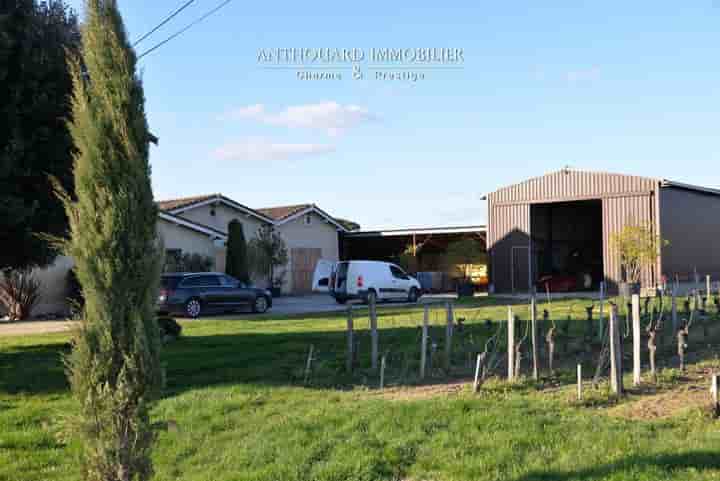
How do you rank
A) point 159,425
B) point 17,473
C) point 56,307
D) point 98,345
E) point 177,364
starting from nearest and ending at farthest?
point 98,345 < point 159,425 < point 17,473 < point 177,364 < point 56,307

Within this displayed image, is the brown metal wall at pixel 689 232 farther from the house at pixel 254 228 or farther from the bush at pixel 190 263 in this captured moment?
the bush at pixel 190 263

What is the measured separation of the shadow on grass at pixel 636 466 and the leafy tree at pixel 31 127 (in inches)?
311

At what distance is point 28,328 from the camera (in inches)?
734

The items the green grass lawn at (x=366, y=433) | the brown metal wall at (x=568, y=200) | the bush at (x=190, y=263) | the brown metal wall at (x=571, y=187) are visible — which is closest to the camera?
the green grass lawn at (x=366, y=433)

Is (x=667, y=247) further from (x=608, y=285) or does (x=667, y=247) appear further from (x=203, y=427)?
(x=203, y=427)

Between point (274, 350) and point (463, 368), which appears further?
point (274, 350)

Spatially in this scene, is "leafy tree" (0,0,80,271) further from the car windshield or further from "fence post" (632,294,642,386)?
the car windshield

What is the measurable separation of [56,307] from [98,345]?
21.1 m

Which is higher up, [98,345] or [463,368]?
[98,345]

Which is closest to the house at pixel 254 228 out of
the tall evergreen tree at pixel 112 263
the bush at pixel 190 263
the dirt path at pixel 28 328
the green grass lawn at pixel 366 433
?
the bush at pixel 190 263

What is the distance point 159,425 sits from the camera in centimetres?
495

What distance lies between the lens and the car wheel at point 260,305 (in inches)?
939

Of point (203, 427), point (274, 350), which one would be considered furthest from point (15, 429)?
point (274, 350)

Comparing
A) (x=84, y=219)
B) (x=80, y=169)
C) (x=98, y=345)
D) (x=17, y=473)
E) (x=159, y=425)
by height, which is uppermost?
(x=80, y=169)
